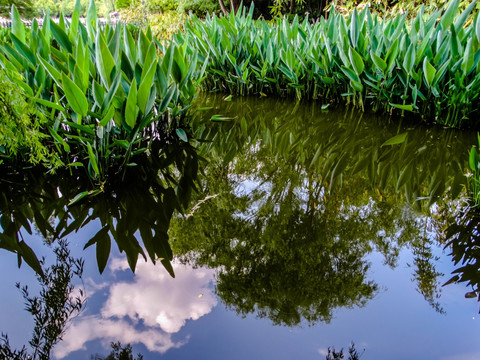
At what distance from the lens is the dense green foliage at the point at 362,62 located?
2.80 meters

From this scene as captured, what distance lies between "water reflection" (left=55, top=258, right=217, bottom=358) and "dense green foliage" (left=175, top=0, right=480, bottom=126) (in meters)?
1.79

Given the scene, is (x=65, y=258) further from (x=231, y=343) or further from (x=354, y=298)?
(x=354, y=298)

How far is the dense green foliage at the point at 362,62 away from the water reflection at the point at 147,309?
1.79m

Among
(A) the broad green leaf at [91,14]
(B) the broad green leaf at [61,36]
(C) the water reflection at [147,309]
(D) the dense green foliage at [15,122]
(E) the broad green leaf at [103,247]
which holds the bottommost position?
(C) the water reflection at [147,309]

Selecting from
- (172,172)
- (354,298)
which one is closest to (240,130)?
(172,172)

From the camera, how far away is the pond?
1167 millimetres

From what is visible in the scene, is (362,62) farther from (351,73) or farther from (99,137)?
(99,137)

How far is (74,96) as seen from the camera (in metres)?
1.67

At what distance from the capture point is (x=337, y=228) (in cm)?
173

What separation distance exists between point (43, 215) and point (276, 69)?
9.46ft

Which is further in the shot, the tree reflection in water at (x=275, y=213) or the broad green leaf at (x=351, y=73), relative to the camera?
the broad green leaf at (x=351, y=73)

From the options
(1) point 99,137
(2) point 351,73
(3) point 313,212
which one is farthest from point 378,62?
(1) point 99,137

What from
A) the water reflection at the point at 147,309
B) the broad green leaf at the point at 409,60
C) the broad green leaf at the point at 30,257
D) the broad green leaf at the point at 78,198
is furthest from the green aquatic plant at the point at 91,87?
the broad green leaf at the point at 409,60

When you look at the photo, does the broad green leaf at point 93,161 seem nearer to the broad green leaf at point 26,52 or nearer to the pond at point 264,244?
the pond at point 264,244
